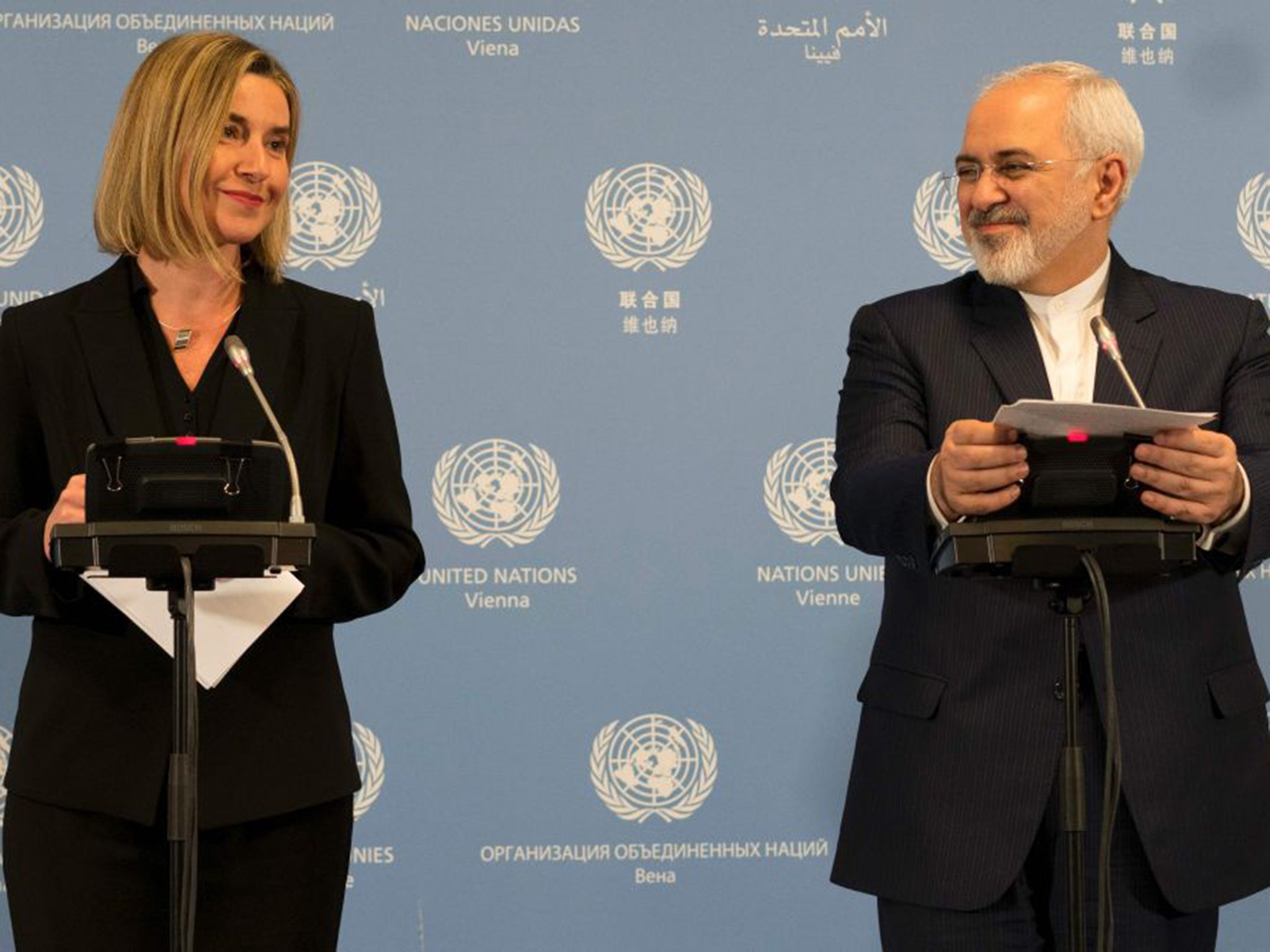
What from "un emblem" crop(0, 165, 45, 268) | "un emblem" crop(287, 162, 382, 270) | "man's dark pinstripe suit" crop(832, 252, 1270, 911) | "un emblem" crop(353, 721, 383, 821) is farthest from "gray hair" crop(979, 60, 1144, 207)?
"un emblem" crop(0, 165, 45, 268)

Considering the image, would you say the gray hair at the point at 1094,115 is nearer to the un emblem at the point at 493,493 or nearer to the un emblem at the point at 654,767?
the un emblem at the point at 493,493

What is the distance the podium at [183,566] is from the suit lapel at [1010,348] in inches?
44.4

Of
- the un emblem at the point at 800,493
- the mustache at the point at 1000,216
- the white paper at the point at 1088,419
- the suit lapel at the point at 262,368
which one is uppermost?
the mustache at the point at 1000,216

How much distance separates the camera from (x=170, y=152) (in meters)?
2.53

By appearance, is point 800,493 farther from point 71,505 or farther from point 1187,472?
point 71,505

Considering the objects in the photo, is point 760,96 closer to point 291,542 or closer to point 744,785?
point 744,785

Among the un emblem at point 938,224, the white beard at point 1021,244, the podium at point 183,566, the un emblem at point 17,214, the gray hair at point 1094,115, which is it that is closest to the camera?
the podium at point 183,566

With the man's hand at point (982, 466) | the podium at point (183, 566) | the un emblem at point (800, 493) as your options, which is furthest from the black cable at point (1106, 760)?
the un emblem at point (800, 493)

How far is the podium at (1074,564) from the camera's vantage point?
2.16 meters

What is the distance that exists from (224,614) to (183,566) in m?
0.25

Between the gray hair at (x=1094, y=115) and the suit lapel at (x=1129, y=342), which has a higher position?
the gray hair at (x=1094, y=115)

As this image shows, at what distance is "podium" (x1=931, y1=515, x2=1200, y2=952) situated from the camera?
2.16 meters

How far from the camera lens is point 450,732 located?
4.06m

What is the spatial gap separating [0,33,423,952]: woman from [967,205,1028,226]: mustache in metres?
0.96
